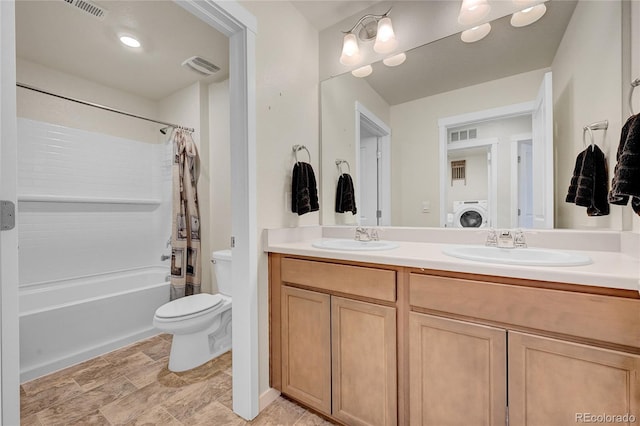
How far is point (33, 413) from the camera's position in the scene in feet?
4.71

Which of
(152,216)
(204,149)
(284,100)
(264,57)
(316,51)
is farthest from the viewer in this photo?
(152,216)

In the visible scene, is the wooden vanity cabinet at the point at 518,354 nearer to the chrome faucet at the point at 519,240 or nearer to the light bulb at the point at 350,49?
the chrome faucet at the point at 519,240

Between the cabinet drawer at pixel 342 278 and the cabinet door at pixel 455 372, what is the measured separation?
154mm

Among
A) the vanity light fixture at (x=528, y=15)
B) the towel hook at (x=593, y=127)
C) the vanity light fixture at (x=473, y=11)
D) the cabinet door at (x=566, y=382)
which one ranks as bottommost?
the cabinet door at (x=566, y=382)

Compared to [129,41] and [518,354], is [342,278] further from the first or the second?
[129,41]

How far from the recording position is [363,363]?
3.95ft

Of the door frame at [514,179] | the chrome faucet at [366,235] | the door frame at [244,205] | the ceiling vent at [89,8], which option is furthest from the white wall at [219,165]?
the door frame at [514,179]

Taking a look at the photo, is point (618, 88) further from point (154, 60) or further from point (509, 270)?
point (154, 60)

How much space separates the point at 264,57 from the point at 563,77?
152cm

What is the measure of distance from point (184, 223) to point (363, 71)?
6.76 ft

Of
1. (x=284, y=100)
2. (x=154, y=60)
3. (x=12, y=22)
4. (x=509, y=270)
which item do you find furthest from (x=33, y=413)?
(x=154, y=60)

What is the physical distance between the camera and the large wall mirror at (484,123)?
3.89ft

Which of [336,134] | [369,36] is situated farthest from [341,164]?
[369,36]

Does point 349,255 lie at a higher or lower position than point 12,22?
lower
